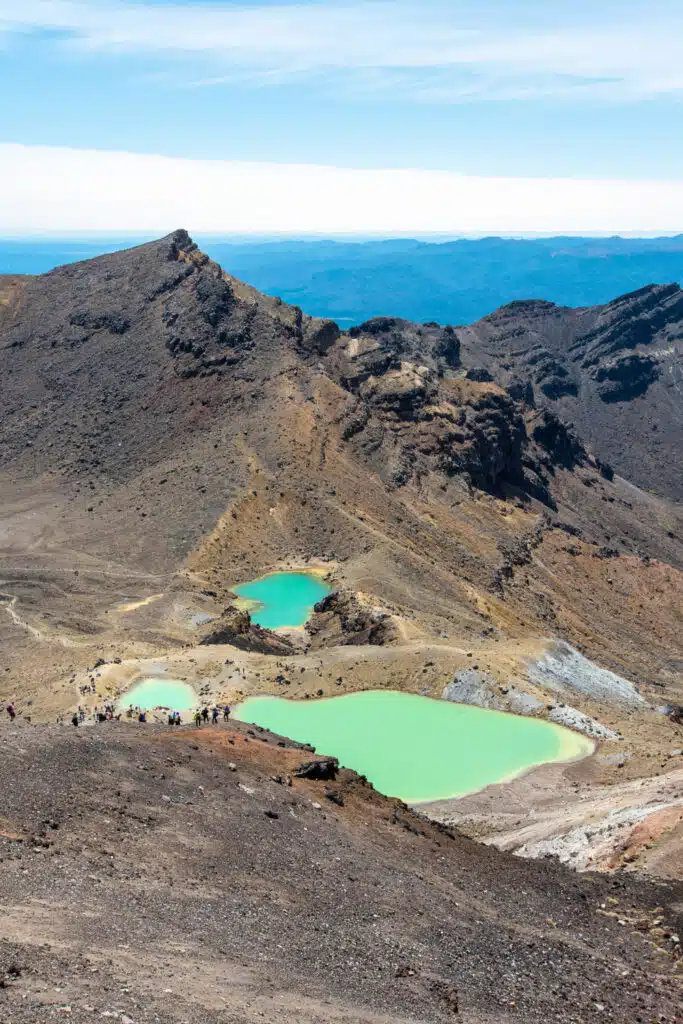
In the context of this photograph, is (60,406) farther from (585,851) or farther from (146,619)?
(585,851)

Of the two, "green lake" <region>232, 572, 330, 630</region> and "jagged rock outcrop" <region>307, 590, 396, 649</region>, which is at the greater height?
"jagged rock outcrop" <region>307, 590, 396, 649</region>

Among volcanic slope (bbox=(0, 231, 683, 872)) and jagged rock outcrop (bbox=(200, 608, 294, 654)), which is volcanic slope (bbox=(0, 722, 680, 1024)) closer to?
volcanic slope (bbox=(0, 231, 683, 872))

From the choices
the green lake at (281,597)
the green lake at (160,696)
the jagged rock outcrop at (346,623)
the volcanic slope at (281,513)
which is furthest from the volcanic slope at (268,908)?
the green lake at (281,597)

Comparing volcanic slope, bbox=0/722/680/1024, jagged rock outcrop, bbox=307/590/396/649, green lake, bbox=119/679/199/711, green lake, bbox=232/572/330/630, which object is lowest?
green lake, bbox=232/572/330/630

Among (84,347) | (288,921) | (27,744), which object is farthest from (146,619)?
(84,347)

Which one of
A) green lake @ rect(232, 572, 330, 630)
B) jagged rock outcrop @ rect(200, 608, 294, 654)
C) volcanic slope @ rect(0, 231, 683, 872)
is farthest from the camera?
green lake @ rect(232, 572, 330, 630)

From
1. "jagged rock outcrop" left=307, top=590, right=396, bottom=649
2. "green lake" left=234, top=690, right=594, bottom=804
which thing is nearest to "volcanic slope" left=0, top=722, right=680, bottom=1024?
"green lake" left=234, top=690, right=594, bottom=804
